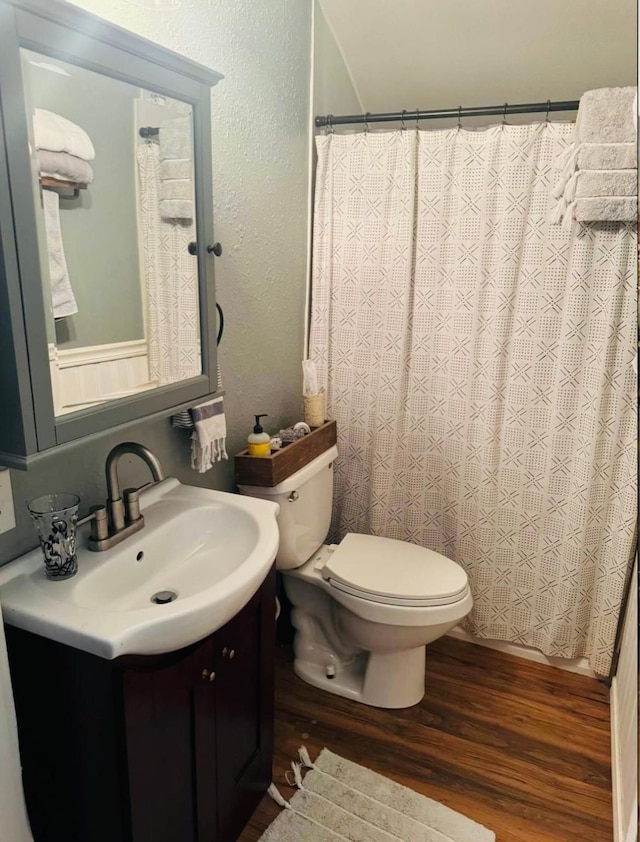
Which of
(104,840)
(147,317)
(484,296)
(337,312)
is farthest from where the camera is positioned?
(337,312)

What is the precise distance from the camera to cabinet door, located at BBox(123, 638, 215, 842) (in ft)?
3.50

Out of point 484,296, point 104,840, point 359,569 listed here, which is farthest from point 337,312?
point 104,840

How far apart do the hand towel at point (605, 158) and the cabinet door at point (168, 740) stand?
1.61 meters

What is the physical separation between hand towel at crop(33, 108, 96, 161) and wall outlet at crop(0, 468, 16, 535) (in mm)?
578

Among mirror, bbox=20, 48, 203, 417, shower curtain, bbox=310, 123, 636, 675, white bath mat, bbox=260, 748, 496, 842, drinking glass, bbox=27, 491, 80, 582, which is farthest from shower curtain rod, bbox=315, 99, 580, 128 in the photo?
white bath mat, bbox=260, 748, 496, 842

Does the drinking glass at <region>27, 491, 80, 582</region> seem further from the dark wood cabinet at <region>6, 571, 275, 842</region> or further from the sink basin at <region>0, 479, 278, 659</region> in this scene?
the dark wood cabinet at <region>6, 571, 275, 842</region>

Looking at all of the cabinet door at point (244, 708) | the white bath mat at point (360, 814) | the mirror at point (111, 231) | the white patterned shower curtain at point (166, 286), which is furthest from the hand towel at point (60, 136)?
the white bath mat at point (360, 814)

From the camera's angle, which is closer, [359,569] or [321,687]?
[359,569]

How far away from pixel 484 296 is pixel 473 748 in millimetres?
1459

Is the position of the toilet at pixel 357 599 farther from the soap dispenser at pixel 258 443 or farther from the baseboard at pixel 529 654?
the baseboard at pixel 529 654

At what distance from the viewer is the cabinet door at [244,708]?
1.33m

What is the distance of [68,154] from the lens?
3.49 ft

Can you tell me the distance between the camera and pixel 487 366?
209cm

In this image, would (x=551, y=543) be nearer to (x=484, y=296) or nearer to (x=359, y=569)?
(x=359, y=569)
